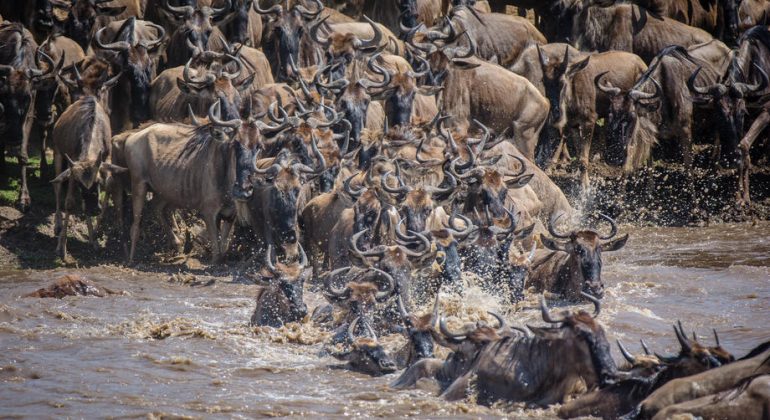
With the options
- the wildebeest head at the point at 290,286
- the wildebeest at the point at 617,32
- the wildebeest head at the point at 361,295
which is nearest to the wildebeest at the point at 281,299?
the wildebeest head at the point at 290,286

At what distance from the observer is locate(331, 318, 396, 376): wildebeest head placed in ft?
30.3

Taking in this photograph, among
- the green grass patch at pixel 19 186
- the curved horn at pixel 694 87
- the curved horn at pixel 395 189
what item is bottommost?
the green grass patch at pixel 19 186

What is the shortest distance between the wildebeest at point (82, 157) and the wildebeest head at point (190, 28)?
2036mm

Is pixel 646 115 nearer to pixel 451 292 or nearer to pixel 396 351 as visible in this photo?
pixel 451 292

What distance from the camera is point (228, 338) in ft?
34.0

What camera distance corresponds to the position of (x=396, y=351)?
377 inches

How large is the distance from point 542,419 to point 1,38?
984 centimetres

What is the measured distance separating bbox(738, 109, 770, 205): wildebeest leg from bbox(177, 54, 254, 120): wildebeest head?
19.6 ft

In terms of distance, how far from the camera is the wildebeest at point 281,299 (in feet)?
34.4

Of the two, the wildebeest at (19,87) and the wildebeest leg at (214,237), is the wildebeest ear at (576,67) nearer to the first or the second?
the wildebeest leg at (214,237)

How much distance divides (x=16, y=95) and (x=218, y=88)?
2426 mm

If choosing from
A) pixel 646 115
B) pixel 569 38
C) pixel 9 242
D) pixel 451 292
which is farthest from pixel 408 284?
pixel 569 38

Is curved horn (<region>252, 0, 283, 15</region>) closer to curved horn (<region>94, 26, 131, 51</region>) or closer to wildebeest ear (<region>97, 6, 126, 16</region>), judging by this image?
wildebeest ear (<region>97, 6, 126, 16</region>)

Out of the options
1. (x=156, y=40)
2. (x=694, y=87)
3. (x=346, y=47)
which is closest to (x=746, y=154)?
(x=694, y=87)
